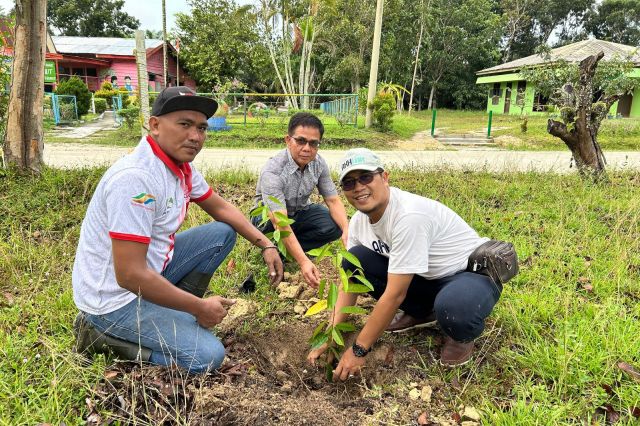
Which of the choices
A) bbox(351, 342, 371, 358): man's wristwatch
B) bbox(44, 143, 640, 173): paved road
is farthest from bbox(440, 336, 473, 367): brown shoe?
bbox(44, 143, 640, 173): paved road

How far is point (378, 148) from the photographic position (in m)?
12.4

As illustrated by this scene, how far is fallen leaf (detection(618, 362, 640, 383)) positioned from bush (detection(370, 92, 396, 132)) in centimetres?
1288

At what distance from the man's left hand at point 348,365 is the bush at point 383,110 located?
42.4 feet

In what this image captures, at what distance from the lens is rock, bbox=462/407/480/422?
77.4 inches

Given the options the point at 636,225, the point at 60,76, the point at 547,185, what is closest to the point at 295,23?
the point at 60,76

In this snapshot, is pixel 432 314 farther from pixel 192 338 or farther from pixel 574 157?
pixel 574 157

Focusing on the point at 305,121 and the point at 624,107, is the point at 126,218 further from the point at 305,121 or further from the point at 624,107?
the point at 624,107

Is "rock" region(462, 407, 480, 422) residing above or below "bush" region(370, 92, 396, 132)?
below

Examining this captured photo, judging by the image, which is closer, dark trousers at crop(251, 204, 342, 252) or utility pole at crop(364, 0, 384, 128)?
dark trousers at crop(251, 204, 342, 252)

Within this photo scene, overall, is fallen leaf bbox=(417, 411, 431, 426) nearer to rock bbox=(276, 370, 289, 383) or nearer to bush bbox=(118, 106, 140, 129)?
rock bbox=(276, 370, 289, 383)

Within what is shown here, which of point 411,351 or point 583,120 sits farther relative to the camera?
point 583,120

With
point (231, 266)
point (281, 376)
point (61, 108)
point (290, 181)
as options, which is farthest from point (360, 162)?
point (61, 108)

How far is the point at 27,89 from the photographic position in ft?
16.9

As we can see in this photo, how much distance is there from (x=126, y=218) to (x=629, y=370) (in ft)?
7.84
